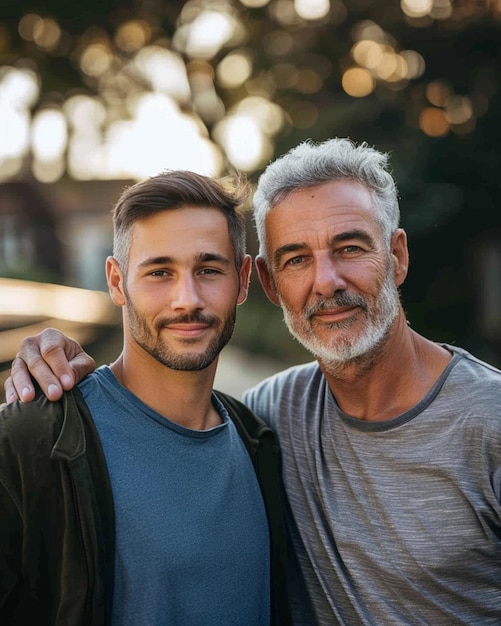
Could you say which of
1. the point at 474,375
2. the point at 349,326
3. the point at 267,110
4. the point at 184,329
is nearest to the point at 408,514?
the point at 474,375

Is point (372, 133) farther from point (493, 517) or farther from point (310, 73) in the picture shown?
point (493, 517)

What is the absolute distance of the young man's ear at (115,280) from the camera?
2500mm

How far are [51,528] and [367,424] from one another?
1.06 metres

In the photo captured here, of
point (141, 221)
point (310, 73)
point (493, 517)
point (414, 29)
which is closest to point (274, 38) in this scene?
point (310, 73)

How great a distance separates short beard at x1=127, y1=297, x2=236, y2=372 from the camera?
2.34 meters

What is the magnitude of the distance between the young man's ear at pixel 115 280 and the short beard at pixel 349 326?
61 centimetres

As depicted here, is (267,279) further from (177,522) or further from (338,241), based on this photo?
(177,522)

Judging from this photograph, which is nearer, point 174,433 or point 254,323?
point 174,433

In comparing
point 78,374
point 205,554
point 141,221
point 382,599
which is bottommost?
point 382,599

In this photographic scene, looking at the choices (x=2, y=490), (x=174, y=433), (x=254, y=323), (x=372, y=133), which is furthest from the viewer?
(x=254, y=323)

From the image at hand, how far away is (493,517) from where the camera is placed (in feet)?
7.36

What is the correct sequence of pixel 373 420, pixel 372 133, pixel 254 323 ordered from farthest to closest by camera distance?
1. pixel 254 323
2. pixel 372 133
3. pixel 373 420

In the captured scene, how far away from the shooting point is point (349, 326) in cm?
252

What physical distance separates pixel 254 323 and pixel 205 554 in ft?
22.4
